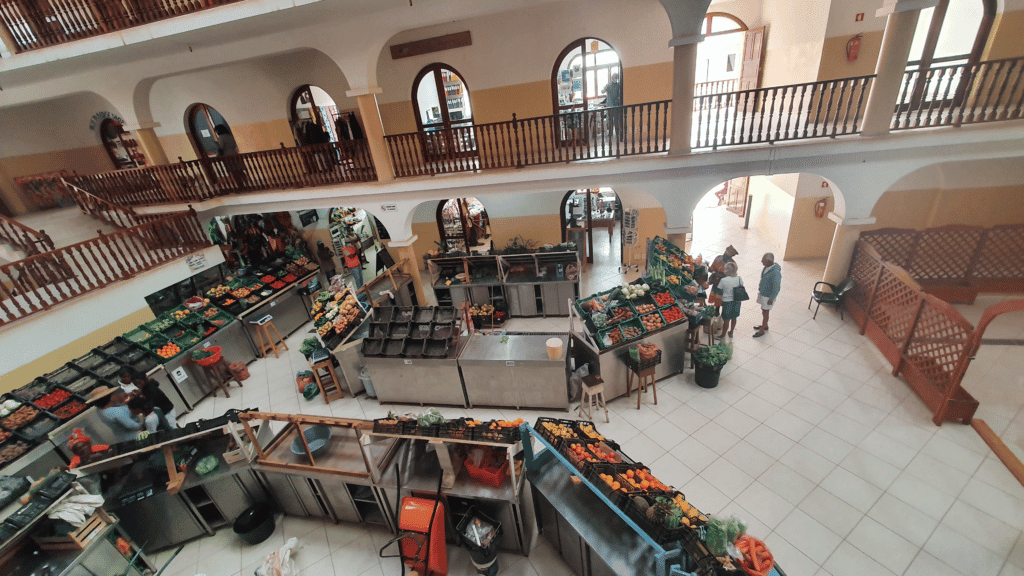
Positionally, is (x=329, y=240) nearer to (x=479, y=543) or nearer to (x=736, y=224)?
(x=479, y=543)

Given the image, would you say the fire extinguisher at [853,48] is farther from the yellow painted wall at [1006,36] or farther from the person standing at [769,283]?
the person standing at [769,283]

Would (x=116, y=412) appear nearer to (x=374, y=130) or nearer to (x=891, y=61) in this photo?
(x=374, y=130)

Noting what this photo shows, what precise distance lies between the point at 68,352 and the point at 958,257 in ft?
60.4

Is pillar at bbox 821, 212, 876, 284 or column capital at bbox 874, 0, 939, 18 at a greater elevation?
column capital at bbox 874, 0, 939, 18

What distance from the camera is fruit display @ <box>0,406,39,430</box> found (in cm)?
616

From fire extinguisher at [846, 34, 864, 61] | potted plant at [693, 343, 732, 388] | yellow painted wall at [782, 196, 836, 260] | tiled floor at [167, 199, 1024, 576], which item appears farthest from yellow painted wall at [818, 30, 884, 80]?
potted plant at [693, 343, 732, 388]

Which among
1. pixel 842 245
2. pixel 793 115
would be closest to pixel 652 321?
pixel 842 245

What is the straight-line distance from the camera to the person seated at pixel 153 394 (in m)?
6.40

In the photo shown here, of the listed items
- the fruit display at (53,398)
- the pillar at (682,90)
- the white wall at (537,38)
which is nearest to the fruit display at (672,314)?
the pillar at (682,90)

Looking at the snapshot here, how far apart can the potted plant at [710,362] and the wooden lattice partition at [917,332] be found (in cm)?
275

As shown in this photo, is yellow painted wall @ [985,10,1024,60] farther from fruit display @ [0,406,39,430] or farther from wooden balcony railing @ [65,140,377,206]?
fruit display @ [0,406,39,430]

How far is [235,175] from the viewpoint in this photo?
33.7 feet

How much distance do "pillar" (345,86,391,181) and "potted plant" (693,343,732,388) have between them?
7.54m

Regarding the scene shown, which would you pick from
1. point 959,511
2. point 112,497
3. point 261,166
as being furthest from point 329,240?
point 959,511
